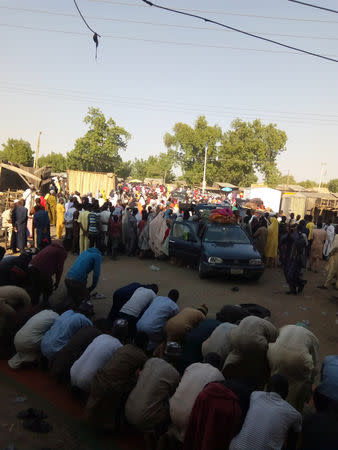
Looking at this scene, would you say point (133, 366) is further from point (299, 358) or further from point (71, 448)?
point (299, 358)

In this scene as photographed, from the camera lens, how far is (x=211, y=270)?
1031 cm

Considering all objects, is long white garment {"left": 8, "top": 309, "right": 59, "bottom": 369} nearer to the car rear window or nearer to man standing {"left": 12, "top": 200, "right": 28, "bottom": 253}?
the car rear window

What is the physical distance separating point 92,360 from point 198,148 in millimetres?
58819

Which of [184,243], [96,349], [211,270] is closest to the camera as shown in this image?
[96,349]

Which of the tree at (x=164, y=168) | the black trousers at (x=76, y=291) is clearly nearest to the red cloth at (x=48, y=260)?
the black trousers at (x=76, y=291)

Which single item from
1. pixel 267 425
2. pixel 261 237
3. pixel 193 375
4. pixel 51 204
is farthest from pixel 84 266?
pixel 51 204

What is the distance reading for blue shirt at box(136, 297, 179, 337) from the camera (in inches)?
227

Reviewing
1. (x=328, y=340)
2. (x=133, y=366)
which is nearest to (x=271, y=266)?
(x=328, y=340)

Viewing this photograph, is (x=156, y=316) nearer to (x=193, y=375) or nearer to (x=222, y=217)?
(x=193, y=375)

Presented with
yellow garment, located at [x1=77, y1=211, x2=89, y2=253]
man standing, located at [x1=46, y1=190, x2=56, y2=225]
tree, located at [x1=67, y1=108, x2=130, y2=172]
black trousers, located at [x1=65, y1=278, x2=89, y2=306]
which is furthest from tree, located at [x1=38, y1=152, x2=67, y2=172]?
black trousers, located at [x1=65, y1=278, x2=89, y2=306]

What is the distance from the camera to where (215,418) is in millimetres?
3355

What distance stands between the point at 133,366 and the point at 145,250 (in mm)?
9030

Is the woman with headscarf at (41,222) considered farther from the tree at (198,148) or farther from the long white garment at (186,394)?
the tree at (198,148)

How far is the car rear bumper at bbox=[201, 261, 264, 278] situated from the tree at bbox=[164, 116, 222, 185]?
4907cm
